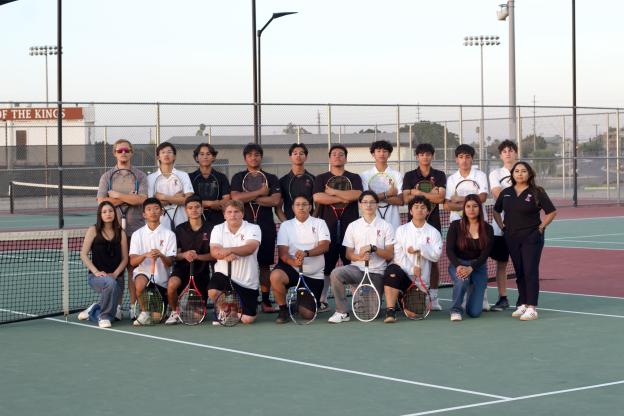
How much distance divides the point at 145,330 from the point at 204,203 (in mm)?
1539

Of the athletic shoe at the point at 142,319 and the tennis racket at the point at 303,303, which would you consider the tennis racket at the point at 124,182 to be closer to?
the athletic shoe at the point at 142,319

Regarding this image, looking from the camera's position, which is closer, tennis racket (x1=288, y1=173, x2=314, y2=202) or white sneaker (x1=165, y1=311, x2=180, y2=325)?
white sneaker (x1=165, y1=311, x2=180, y2=325)

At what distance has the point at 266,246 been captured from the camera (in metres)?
11.6

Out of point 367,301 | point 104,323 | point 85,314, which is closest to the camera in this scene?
point 104,323

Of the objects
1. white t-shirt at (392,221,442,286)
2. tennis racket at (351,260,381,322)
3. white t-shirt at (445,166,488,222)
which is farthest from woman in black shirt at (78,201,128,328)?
white t-shirt at (445,166,488,222)

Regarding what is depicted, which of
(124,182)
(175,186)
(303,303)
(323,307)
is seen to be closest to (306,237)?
(303,303)

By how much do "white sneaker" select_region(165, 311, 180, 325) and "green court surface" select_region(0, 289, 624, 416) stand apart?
9.6 inches

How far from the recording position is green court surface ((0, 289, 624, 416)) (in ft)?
23.9

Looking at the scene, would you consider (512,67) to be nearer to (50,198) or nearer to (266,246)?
(50,198)

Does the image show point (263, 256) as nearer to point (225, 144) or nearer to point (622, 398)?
point (622, 398)

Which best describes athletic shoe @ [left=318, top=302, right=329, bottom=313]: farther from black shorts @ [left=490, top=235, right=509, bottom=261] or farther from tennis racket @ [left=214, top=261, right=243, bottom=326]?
black shorts @ [left=490, top=235, right=509, bottom=261]

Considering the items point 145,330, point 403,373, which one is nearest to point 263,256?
point 145,330

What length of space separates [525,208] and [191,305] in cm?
334

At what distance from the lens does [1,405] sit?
7.36 metres
